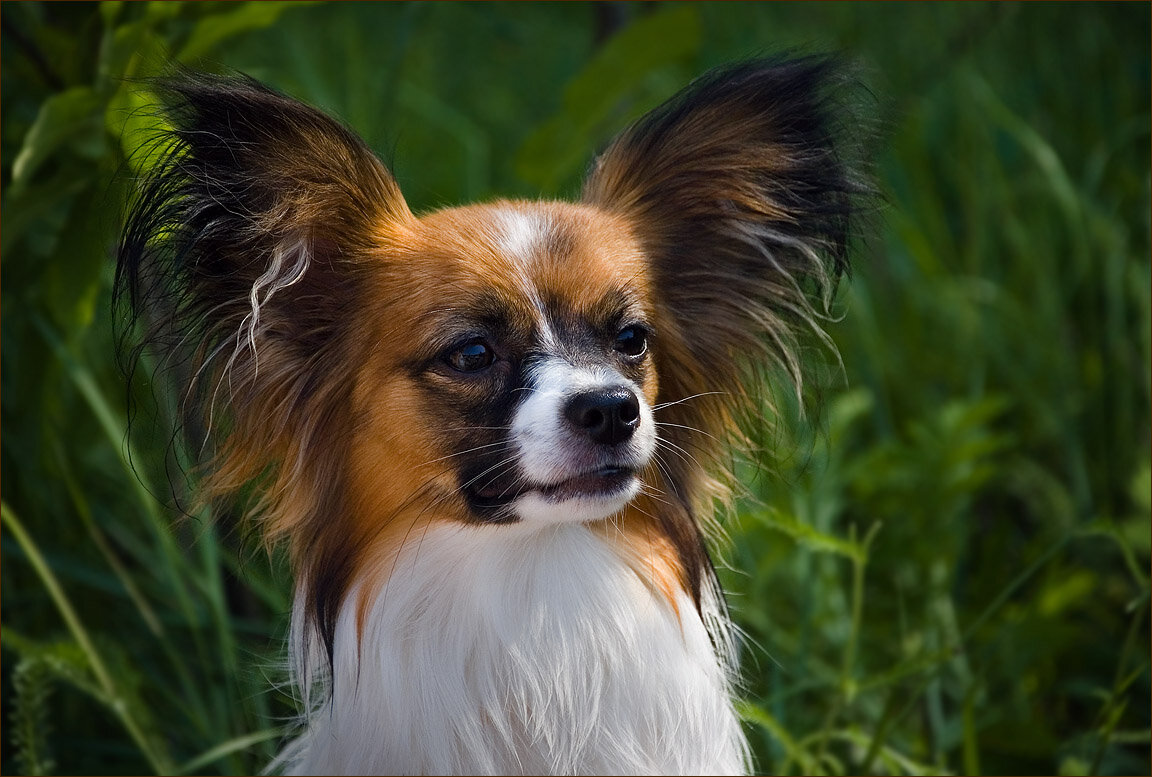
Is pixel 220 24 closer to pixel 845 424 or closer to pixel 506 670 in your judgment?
pixel 506 670

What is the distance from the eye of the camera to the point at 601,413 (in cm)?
231

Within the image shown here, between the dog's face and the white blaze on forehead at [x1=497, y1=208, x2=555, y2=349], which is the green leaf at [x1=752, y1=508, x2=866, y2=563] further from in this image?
the white blaze on forehead at [x1=497, y1=208, x2=555, y2=349]

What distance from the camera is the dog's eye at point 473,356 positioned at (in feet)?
8.19

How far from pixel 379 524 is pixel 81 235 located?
1.17 metres

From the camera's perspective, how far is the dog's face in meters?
2.37

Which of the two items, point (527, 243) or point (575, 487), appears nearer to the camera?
point (575, 487)

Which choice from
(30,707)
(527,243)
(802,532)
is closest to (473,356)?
(527,243)

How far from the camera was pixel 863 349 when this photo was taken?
4.79m

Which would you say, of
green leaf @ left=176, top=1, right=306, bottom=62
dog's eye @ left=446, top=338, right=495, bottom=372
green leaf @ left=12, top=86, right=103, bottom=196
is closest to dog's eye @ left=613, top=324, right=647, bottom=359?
dog's eye @ left=446, top=338, right=495, bottom=372

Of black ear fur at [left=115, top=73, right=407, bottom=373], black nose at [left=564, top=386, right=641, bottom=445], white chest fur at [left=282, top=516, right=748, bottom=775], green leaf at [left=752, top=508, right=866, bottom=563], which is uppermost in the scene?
black ear fur at [left=115, top=73, right=407, bottom=373]

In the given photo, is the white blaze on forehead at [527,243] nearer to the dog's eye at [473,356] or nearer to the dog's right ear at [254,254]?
the dog's eye at [473,356]

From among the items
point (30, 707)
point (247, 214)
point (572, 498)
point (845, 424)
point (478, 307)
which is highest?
point (247, 214)

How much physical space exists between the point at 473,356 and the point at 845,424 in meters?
1.95

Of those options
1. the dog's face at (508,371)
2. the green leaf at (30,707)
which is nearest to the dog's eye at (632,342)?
the dog's face at (508,371)
